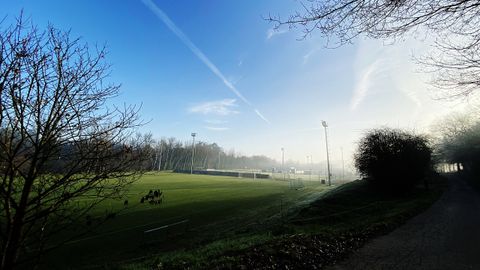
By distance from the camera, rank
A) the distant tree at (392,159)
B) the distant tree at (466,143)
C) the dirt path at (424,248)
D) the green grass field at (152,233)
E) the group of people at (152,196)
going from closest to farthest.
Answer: the group of people at (152,196)
the dirt path at (424,248)
the green grass field at (152,233)
the distant tree at (392,159)
the distant tree at (466,143)

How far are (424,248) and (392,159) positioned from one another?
73.4 feet

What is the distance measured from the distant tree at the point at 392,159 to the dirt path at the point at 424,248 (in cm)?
1599

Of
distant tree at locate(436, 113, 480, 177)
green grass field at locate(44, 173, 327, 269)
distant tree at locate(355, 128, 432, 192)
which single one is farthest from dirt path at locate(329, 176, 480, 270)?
distant tree at locate(436, 113, 480, 177)

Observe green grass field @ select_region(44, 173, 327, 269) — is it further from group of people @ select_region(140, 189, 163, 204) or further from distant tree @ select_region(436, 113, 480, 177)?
distant tree @ select_region(436, 113, 480, 177)

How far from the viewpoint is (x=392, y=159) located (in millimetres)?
29359

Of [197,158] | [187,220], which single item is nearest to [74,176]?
[187,220]

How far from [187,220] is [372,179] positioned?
18493mm

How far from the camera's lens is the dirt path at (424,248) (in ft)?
24.1

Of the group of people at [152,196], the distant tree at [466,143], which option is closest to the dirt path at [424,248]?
the group of people at [152,196]

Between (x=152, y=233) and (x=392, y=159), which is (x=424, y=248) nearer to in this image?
(x=152, y=233)

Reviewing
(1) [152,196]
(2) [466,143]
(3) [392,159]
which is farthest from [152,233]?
(2) [466,143]

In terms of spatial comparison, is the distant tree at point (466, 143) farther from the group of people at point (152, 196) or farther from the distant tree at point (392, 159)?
the group of people at point (152, 196)

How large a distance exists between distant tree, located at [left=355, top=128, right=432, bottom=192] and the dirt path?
16.0 m

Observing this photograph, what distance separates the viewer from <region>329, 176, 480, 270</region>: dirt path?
7332 mm
